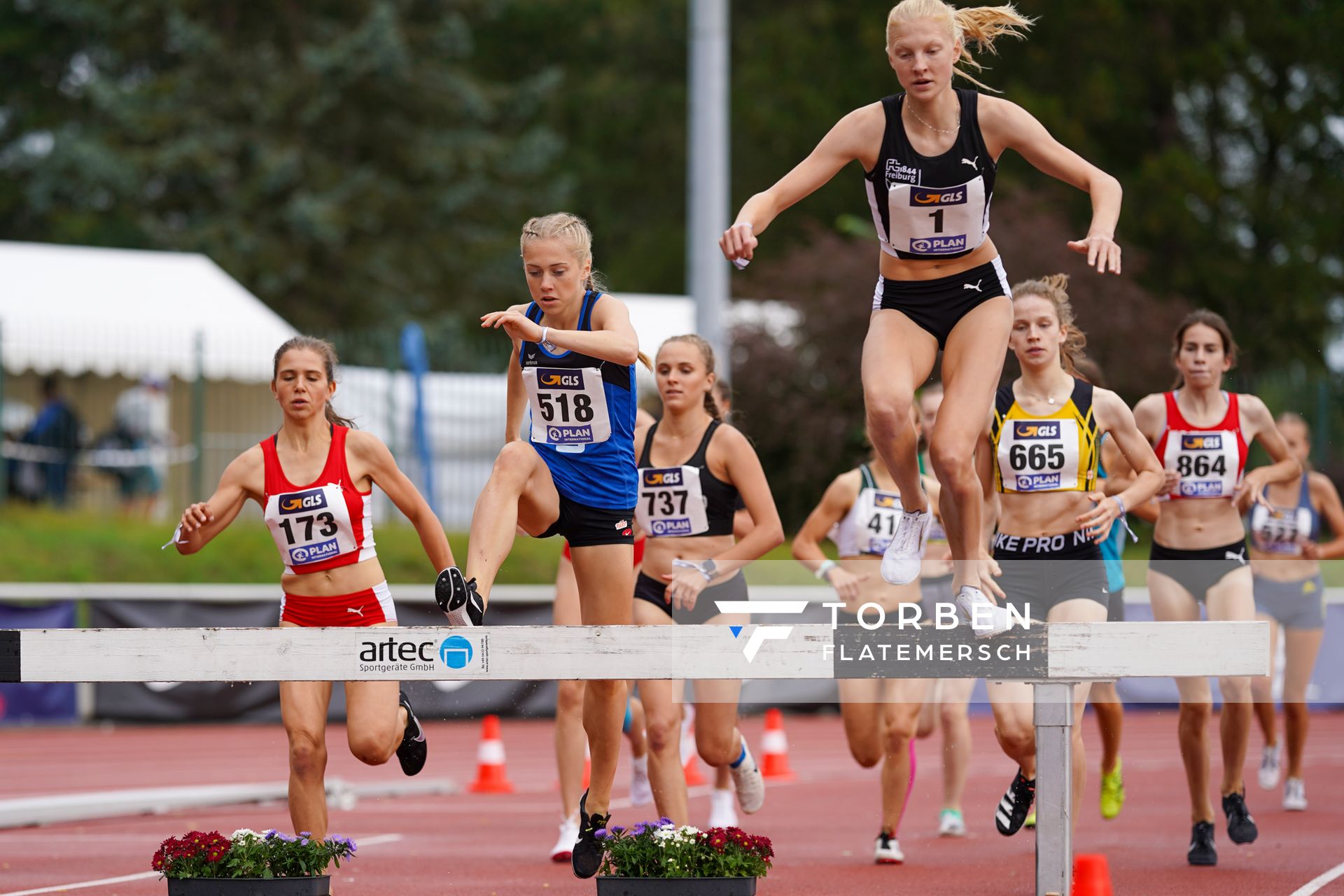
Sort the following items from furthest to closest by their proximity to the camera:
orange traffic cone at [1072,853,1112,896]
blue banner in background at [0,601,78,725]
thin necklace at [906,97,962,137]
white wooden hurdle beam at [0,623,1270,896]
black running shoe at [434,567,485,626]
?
blue banner in background at [0,601,78,725] < orange traffic cone at [1072,853,1112,896] < thin necklace at [906,97,962,137] < black running shoe at [434,567,485,626] < white wooden hurdle beam at [0,623,1270,896]

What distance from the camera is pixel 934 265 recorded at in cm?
668

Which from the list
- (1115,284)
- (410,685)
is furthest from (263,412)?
(1115,284)

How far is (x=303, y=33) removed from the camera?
113 ft

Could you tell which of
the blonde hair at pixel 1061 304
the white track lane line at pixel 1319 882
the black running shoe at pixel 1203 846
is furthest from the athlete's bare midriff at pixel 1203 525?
the white track lane line at pixel 1319 882

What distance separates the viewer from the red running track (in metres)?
8.07

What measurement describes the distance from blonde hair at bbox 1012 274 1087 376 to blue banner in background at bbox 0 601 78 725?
1082 centimetres

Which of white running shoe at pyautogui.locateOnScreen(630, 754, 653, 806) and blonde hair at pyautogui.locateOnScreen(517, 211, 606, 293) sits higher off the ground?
blonde hair at pyautogui.locateOnScreen(517, 211, 606, 293)

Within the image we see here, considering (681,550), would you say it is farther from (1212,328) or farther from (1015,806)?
(1212,328)

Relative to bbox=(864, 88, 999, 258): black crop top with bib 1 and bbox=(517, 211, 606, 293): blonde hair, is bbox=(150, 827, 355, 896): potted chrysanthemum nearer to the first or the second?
bbox=(517, 211, 606, 293): blonde hair

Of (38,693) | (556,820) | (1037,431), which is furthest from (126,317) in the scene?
(1037,431)

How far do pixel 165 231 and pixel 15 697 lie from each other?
57.9ft

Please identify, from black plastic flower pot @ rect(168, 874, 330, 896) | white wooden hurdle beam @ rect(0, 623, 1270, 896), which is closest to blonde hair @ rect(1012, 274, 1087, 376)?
white wooden hurdle beam @ rect(0, 623, 1270, 896)

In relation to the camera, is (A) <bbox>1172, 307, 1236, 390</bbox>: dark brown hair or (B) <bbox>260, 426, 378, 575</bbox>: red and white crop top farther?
(A) <bbox>1172, 307, 1236, 390</bbox>: dark brown hair

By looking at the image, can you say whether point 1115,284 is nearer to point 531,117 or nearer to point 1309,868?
point 1309,868
